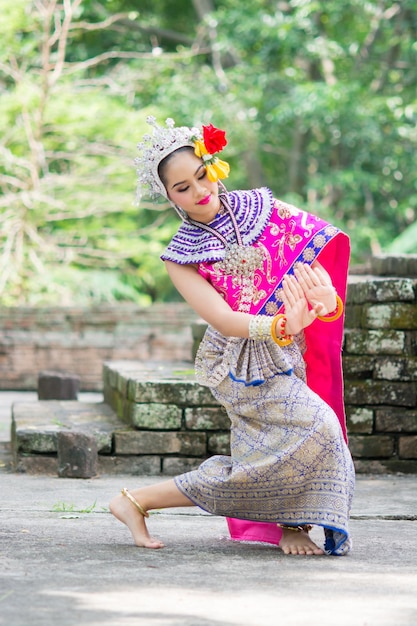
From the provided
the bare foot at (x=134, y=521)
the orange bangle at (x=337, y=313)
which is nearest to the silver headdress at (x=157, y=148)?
the orange bangle at (x=337, y=313)

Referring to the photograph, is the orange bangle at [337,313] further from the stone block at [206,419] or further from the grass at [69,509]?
the stone block at [206,419]

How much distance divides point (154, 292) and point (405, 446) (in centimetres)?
1515

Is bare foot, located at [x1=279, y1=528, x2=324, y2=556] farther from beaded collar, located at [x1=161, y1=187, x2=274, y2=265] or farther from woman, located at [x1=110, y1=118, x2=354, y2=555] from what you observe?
beaded collar, located at [x1=161, y1=187, x2=274, y2=265]

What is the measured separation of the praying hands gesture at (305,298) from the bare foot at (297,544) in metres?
0.79

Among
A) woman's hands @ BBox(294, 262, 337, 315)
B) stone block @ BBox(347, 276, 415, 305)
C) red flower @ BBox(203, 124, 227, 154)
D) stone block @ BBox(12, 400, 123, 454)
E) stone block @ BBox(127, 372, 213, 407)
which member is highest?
red flower @ BBox(203, 124, 227, 154)

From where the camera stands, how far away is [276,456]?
3561 millimetres

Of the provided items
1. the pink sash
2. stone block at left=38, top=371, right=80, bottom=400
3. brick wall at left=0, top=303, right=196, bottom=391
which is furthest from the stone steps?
brick wall at left=0, top=303, right=196, bottom=391

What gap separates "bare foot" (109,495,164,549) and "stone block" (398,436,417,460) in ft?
8.62

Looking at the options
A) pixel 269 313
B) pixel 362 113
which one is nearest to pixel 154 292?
pixel 362 113

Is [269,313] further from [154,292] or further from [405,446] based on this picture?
[154,292]

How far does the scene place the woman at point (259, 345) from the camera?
3.54 meters

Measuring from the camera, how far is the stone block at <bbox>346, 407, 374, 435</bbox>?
6.05 metres

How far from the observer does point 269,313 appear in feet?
12.1

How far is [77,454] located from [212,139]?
2.50m
